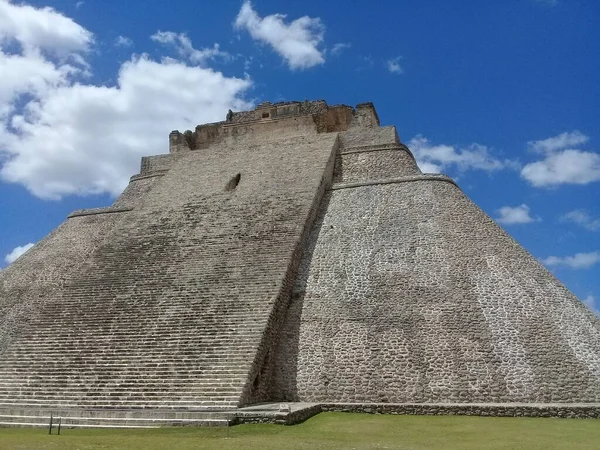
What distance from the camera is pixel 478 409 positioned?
7.73 m

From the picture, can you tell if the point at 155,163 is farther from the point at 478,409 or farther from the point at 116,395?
the point at 478,409

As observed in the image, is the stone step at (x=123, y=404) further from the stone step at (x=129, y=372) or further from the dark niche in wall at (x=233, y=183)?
the dark niche in wall at (x=233, y=183)

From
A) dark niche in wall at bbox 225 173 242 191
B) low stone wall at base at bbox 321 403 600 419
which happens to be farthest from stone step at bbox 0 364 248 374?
dark niche in wall at bbox 225 173 242 191

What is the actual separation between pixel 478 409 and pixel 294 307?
11.4 feet

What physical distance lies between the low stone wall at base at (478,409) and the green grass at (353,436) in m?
0.20

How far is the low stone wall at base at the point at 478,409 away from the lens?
7.51 m

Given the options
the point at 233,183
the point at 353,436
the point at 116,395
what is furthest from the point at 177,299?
the point at 233,183

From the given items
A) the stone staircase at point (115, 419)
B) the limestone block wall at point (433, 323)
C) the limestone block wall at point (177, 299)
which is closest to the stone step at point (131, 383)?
the limestone block wall at point (177, 299)

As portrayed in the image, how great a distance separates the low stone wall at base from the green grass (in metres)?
0.20

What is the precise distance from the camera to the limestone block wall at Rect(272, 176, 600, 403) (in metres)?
8.28

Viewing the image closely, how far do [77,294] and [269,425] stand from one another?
5.57 metres

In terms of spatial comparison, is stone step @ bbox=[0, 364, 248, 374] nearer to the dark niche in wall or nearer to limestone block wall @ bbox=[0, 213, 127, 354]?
limestone block wall @ bbox=[0, 213, 127, 354]

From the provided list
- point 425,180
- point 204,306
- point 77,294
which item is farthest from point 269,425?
point 425,180

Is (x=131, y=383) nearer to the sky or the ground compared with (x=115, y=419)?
nearer to the sky
